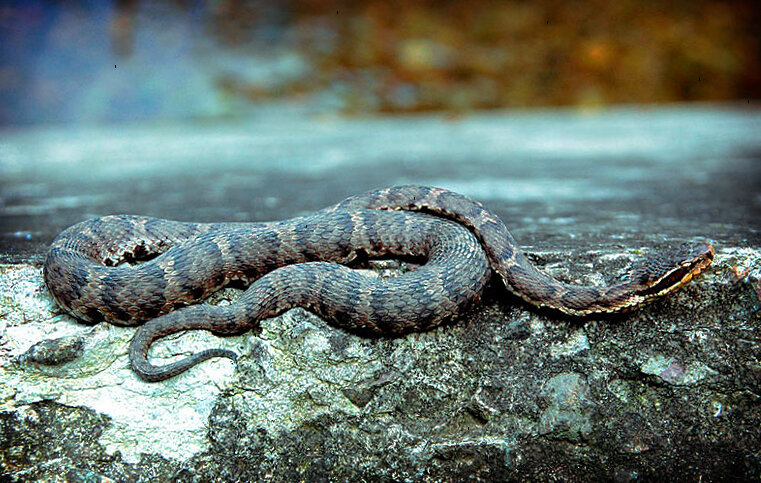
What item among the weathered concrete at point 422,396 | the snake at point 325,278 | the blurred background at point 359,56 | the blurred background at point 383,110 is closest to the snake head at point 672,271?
the snake at point 325,278

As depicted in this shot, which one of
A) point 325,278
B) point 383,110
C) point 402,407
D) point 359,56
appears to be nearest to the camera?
point 402,407

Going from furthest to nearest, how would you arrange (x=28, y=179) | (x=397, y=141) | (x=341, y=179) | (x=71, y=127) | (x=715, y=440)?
(x=71, y=127)
(x=397, y=141)
(x=28, y=179)
(x=341, y=179)
(x=715, y=440)

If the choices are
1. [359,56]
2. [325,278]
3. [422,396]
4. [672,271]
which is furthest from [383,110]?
[422,396]

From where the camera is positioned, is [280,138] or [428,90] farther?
[428,90]

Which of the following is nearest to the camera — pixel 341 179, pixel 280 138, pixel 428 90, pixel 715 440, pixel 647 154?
pixel 715 440

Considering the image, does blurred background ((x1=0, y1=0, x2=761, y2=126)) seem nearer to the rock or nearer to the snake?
the snake

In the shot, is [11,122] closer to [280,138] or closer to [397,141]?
[280,138]

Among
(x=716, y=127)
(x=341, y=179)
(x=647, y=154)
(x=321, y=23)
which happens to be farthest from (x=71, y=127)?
(x=716, y=127)

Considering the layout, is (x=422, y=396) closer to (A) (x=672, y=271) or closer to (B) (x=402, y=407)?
(B) (x=402, y=407)
